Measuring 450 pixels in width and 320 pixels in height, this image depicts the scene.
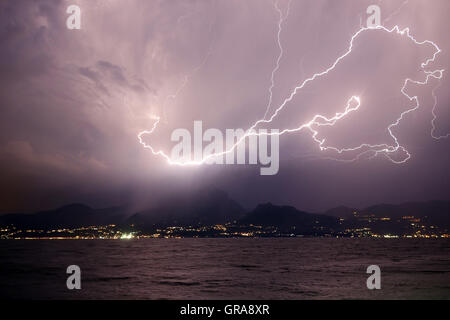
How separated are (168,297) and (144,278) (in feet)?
37.7

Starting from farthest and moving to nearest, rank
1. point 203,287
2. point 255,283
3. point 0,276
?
point 0,276, point 255,283, point 203,287

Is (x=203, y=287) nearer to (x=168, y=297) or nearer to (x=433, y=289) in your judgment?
(x=168, y=297)

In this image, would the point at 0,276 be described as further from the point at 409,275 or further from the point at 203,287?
the point at 409,275

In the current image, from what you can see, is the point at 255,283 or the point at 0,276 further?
the point at 0,276
